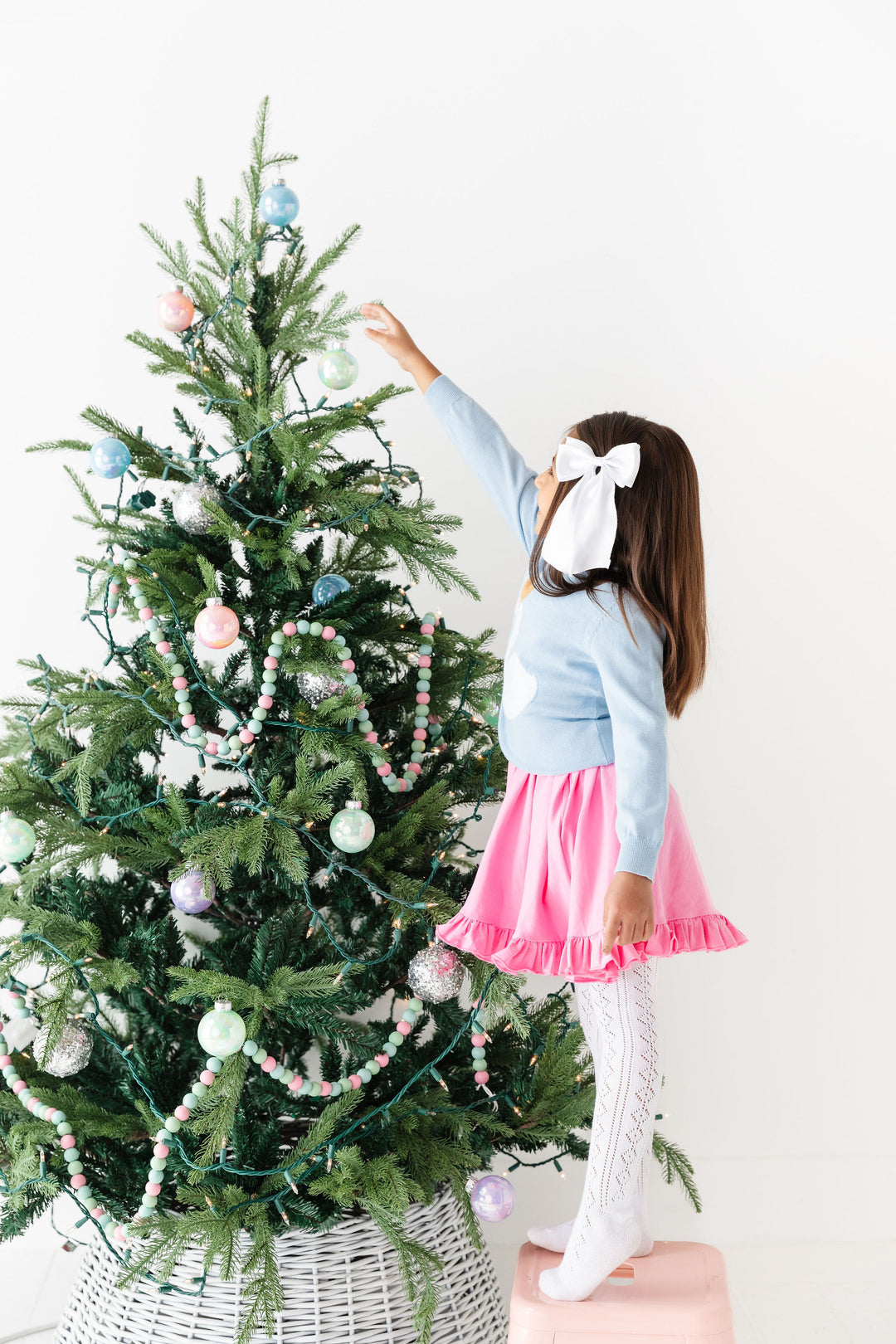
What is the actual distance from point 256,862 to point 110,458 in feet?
1.71

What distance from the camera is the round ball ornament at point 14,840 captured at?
1.21m

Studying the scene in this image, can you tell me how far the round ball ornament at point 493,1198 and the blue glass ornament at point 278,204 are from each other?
1286 millimetres

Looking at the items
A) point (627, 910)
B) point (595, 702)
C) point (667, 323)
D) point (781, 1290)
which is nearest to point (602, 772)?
point (595, 702)

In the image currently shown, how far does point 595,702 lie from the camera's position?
1.26 metres

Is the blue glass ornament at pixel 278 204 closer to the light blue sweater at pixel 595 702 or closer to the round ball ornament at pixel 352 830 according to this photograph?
the light blue sweater at pixel 595 702

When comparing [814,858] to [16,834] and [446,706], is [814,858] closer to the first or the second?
[446,706]

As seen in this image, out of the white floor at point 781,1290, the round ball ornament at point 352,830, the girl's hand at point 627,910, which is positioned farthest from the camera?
the white floor at point 781,1290

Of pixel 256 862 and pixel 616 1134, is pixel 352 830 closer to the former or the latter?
pixel 256 862

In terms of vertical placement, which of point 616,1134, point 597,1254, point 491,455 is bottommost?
point 597,1254

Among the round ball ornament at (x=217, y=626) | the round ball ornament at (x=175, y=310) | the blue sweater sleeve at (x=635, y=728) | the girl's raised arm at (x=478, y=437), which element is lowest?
the blue sweater sleeve at (x=635, y=728)

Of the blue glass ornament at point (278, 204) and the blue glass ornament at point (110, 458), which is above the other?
the blue glass ornament at point (278, 204)

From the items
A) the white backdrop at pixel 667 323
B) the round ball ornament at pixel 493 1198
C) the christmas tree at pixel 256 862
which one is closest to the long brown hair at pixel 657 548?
the christmas tree at pixel 256 862

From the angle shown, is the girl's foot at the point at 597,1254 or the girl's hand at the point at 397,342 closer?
the girl's foot at the point at 597,1254

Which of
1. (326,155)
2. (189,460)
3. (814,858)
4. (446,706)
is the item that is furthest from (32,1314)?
(326,155)
